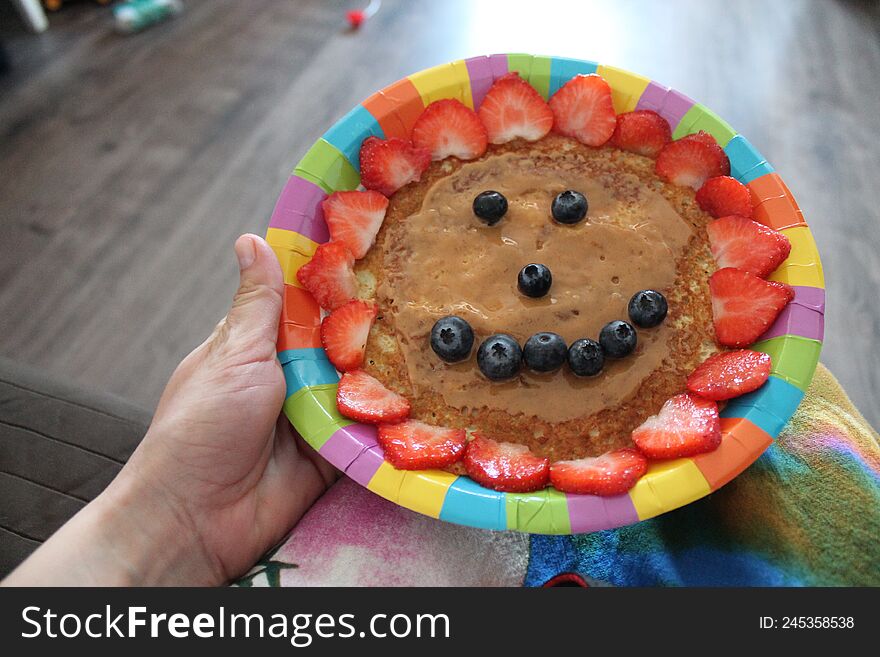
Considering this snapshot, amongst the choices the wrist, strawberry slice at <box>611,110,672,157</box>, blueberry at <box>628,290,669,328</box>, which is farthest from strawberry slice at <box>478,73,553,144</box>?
the wrist

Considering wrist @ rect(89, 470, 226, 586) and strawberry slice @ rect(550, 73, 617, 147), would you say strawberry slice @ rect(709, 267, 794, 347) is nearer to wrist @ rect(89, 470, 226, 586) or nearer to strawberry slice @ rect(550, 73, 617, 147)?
strawberry slice @ rect(550, 73, 617, 147)

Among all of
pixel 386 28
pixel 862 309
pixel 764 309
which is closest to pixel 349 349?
pixel 764 309

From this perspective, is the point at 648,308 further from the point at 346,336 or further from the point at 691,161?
the point at 346,336

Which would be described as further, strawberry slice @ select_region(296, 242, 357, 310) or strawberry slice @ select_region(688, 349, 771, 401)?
strawberry slice @ select_region(296, 242, 357, 310)

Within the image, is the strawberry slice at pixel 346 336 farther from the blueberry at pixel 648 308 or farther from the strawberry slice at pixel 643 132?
the strawberry slice at pixel 643 132

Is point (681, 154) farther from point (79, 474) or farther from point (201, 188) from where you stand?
point (201, 188)

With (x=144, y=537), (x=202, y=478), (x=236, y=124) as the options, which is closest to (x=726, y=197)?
(x=202, y=478)
